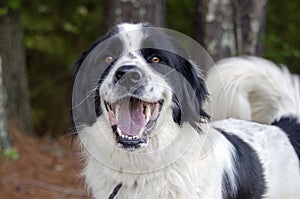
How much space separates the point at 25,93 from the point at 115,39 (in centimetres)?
454

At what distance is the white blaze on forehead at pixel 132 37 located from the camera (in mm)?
3734

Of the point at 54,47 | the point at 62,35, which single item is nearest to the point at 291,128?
the point at 62,35

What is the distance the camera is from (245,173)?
13.9ft

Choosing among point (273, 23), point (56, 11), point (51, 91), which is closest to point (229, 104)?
point (273, 23)

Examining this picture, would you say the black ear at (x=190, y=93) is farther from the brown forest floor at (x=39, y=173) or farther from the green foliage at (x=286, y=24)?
the green foliage at (x=286, y=24)

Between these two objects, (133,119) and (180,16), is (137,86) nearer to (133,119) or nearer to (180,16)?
(133,119)

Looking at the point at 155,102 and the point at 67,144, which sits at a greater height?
the point at 155,102

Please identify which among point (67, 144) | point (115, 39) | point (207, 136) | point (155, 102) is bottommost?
point (67, 144)

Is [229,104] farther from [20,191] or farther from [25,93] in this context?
[25,93]

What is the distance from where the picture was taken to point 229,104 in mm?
5129

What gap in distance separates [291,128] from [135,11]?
202cm

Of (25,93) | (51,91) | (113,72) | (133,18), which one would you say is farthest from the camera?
(51,91)

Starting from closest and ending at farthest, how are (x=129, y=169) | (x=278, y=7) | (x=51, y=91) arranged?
(x=129, y=169) < (x=278, y=7) < (x=51, y=91)

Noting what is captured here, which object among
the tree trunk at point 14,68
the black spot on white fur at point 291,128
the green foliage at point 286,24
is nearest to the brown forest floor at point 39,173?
the tree trunk at point 14,68
